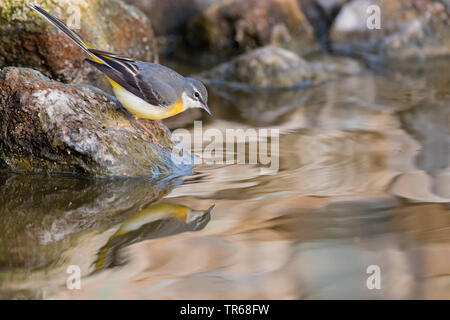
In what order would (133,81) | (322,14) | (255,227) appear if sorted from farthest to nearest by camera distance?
(322,14) < (133,81) < (255,227)

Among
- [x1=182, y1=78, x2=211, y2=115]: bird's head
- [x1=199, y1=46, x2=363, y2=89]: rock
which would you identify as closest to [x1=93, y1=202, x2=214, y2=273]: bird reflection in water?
[x1=182, y1=78, x2=211, y2=115]: bird's head

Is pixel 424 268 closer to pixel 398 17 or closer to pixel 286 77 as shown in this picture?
pixel 286 77

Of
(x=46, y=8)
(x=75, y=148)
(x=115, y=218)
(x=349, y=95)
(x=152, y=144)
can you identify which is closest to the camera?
(x=115, y=218)

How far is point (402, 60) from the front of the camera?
39.4 ft

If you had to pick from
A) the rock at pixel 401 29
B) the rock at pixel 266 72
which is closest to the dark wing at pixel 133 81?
the rock at pixel 266 72

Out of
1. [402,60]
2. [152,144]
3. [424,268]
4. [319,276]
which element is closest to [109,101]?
[152,144]

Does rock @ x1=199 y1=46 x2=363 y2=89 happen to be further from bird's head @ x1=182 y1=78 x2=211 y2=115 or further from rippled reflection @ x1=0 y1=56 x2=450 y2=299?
bird's head @ x1=182 y1=78 x2=211 y2=115

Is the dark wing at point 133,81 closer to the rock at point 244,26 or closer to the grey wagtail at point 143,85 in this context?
the grey wagtail at point 143,85

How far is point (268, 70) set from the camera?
10.0 metres

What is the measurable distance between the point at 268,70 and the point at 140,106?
16.4ft

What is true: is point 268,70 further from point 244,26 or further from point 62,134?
point 62,134

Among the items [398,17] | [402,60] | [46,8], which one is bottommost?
[46,8]

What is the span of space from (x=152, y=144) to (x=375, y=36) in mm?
8021

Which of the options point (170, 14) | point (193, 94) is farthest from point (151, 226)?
point (170, 14)
